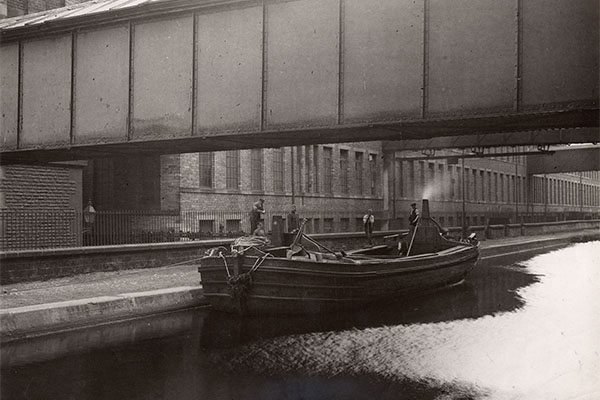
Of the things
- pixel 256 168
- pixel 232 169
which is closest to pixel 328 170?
pixel 256 168

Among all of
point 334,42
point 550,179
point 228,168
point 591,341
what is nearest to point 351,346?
point 591,341

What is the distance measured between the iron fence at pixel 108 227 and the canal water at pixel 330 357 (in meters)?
7.81

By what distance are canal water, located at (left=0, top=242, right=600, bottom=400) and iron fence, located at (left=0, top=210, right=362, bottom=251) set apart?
7813mm

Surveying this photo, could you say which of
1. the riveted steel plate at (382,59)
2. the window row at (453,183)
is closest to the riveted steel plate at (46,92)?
the riveted steel plate at (382,59)

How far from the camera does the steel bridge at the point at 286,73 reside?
13102 mm

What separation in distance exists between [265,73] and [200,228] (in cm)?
1277

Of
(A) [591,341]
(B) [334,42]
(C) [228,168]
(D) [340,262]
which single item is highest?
(B) [334,42]

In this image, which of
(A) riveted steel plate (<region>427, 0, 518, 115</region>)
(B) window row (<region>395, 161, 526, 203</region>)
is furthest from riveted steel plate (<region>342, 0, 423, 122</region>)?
(B) window row (<region>395, 161, 526, 203</region>)

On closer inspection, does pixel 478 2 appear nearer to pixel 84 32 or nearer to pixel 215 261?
pixel 215 261

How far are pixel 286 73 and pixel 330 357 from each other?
7657 millimetres

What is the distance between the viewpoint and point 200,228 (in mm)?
27016

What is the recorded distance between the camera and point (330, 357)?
9828 millimetres

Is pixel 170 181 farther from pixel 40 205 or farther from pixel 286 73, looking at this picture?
pixel 286 73

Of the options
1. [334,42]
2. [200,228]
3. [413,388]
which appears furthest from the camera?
[200,228]
